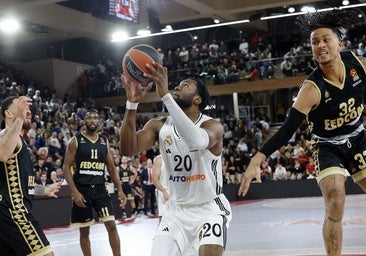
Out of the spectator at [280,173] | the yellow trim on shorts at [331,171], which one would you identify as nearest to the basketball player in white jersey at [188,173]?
the yellow trim on shorts at [331,171]

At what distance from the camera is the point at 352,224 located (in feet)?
34.2

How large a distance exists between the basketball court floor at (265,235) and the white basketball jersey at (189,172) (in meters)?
3.07

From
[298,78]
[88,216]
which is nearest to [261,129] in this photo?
[298,78]

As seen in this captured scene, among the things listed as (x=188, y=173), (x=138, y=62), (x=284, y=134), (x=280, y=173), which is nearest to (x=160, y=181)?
(x=188, y=173)

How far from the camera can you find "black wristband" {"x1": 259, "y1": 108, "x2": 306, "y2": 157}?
4449 mm

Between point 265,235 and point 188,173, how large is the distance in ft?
18.8

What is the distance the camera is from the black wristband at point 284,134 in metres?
4.45

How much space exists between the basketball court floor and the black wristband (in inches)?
114

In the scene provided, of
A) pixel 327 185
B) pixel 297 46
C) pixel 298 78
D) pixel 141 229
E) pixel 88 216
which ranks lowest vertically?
pixel 141 229

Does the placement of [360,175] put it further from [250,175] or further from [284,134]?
[250,175]

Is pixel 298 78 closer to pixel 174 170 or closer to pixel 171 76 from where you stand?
pixel 171 76

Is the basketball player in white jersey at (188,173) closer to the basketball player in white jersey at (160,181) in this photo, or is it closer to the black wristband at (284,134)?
the black wristband at (284,134)

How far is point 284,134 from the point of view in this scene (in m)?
4.54

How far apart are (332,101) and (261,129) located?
69.5ft
